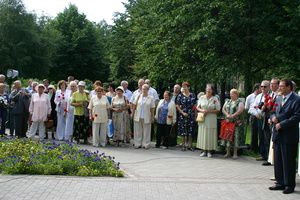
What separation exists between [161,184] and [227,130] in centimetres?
392

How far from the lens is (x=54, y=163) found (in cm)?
779

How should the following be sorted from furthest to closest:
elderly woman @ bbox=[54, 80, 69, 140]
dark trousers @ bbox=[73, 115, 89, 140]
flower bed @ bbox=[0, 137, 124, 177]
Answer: elderly woman @ bbox=[54, 80, 69, 140]
dark trousers @ bbox=[73, 115, 89, 140]
flower bed @ bbox=[0, 137, 124, 177]

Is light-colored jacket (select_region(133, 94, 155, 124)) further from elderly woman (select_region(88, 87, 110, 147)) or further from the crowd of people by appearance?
elderly woman (select_region(88, 87, 110, 147))

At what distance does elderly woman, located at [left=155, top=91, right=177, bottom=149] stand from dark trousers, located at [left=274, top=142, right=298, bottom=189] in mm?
5045

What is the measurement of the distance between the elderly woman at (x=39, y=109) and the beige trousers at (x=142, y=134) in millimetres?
3301

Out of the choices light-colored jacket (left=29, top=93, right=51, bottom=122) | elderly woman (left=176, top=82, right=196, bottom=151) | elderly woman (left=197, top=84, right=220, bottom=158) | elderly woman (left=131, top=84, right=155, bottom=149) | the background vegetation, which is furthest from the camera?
the background vegetation

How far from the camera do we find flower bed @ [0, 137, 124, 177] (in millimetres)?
7516

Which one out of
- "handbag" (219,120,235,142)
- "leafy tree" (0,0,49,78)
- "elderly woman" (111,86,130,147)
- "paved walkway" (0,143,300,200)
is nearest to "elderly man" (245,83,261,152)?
"handbag" (219,120,235,142)

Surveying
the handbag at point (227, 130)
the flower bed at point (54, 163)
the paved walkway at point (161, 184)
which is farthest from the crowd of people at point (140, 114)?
the flower bed at point (54, 163)

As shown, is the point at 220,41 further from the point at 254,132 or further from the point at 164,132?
the point at 254,132

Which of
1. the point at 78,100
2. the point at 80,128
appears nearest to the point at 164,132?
the point at 80,128

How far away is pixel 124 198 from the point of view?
236 inches

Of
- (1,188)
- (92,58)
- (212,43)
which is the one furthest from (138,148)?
(92,58)

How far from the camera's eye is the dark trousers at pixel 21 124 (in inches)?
500
